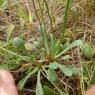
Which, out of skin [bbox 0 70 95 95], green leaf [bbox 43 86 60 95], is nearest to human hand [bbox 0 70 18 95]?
skin [bbox 0 70 95 95]

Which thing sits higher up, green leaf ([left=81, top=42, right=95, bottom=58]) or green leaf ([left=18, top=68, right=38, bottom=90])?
green leaf ([left=81, top=42, right=95, bottom=58])

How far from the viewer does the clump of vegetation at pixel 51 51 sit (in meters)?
1.11

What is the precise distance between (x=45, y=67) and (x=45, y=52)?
56mm

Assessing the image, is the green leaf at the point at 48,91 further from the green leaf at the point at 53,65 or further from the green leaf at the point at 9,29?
the green leaf at the point at 9,29

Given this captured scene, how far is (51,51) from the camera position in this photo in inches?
45.9

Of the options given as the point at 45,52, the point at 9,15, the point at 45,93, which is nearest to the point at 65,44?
the point at 45,52

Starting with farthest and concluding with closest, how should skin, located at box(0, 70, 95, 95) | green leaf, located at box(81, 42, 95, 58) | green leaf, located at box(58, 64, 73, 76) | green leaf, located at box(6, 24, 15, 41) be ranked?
green leaf, located at box(6, 24, 15, 41) → green leaf, located at box(81, 42, 95, 58) → green leaf, located at box(58, 64, 73, 76) → skin, located at box(0, 70, 95, 95)

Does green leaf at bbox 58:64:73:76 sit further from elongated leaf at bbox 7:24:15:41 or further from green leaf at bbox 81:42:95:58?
elongated leaf at bbox 7:24:15:41

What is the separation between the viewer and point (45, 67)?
115 centimetres

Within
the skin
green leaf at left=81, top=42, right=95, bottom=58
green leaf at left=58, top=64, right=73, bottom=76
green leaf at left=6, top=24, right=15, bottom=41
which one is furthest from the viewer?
green leaf at left=6, top=24, right=15, bottom=41

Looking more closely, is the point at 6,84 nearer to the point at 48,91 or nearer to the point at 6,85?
the point at 6,85

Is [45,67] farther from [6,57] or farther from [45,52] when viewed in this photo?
[6,57]

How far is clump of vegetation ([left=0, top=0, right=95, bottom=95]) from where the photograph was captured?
1.11 metres

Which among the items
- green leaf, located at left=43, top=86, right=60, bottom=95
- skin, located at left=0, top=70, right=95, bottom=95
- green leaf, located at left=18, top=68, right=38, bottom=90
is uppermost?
skin, located at left=0, top=70, right=95, bottom=95
